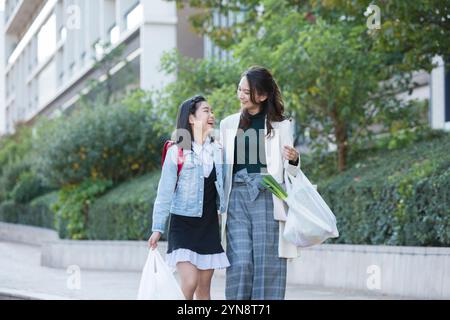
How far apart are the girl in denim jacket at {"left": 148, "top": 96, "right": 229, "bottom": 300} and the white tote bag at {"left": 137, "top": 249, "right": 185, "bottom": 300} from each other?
0.07 m

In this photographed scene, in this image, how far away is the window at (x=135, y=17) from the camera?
1094 inches

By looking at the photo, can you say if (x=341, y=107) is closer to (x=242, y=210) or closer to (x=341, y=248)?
(x=341, y=248)

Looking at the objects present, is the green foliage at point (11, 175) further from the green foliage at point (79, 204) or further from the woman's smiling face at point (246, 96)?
the woman's smiling face at point (246, 96)

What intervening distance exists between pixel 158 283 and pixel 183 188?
0.67 metres

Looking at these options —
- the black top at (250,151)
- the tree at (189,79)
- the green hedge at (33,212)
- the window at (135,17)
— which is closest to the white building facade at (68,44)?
the window at (135,17)

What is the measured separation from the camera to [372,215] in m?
11.7

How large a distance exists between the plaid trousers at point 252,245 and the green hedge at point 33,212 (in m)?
20.7

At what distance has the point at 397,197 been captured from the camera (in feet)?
36.3

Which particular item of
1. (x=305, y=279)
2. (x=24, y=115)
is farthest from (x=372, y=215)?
(x=24, y=115)

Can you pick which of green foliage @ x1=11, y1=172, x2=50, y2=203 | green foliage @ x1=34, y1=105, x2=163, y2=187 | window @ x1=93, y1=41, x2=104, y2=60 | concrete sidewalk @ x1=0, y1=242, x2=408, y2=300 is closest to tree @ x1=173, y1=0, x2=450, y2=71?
concrete sidewalk @ x1=0, y1=242, x2=408, y2=300

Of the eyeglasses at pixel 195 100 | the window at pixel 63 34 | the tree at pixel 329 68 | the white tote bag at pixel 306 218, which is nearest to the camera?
the white tote bag at pixel 306 218

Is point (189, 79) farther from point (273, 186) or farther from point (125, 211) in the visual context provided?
point (273, 186)

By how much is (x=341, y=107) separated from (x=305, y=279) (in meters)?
2.69

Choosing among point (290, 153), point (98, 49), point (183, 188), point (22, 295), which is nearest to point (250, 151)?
point (290, 153)
